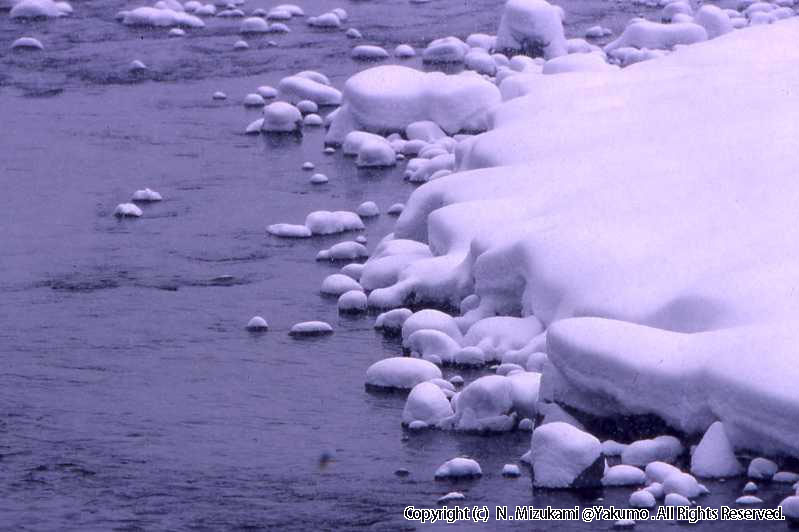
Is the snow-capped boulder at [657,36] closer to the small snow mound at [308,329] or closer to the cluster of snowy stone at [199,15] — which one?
the cluster of snowy stone at [199,15]

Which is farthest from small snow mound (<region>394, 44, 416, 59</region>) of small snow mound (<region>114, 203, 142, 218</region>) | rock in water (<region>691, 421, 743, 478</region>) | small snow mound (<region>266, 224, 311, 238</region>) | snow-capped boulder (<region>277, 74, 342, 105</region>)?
rock in water (<region>691, 421, 743, 478</region>)

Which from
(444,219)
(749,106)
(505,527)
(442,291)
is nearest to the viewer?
(505,527)

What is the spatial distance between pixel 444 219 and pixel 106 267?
2350 millimetres

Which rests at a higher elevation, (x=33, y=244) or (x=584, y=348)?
(x=584, y=348)

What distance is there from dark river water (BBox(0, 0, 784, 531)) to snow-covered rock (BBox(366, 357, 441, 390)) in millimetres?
134

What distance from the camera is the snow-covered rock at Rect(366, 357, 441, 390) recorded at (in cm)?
902

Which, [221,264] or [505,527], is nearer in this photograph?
[505,527]

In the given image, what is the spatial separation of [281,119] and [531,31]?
492 cm

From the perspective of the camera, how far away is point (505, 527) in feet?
23.5

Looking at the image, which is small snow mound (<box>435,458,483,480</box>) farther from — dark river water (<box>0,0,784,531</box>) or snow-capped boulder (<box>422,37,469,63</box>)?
snow-capped boulder (<box>422,37,469,63</box>)

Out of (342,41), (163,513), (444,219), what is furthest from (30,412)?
(342,41)

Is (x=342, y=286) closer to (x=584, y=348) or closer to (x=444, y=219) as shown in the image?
(x=444, y=219)

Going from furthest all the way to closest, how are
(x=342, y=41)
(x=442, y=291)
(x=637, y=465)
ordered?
(x=342, y=41), (x=442, y=291), (x=637, y=465)

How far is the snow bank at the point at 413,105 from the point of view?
1577 centimetres
